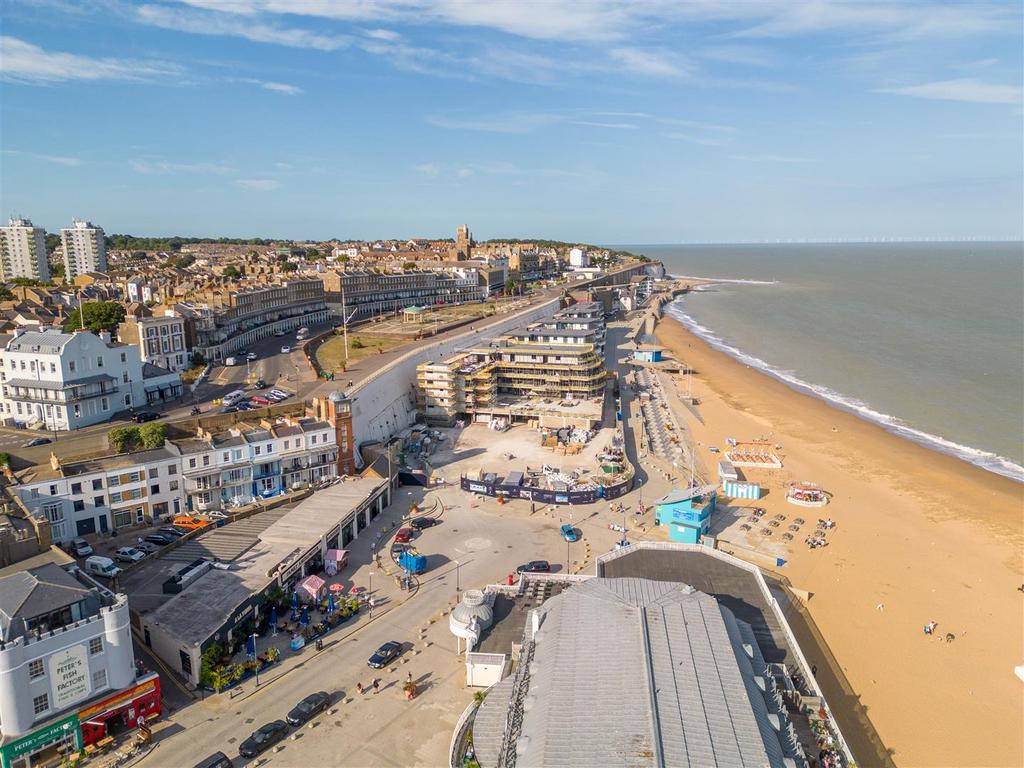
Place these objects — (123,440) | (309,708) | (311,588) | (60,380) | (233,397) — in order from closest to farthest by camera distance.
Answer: (309,708) → (311,588) → (123,440) → (60,380) → (233,397)

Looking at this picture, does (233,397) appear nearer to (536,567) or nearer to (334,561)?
(334,561)

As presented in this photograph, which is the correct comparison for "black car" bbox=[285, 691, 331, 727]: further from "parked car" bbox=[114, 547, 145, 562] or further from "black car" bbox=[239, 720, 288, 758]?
"parked car" bbox=[114, 547, 145, 562]

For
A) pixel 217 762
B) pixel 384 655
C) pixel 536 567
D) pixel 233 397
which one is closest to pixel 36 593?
pixel 217 762

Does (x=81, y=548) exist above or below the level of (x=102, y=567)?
below

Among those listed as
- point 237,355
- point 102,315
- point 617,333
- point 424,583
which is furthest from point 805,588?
A: point 617,333

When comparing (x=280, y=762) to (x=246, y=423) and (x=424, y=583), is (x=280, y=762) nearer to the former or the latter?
(x=424, y=583)

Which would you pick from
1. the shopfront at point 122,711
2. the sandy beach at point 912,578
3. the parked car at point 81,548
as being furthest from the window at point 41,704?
the sandy beach at point 912,578

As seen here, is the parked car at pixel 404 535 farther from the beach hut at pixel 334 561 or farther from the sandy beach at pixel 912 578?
the sandy beach at pixel 912 578

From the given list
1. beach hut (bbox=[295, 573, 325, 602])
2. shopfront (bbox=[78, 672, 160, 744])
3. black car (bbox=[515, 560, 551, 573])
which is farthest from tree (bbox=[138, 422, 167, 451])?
black car (bbox=[515, 560, 551, 573])
